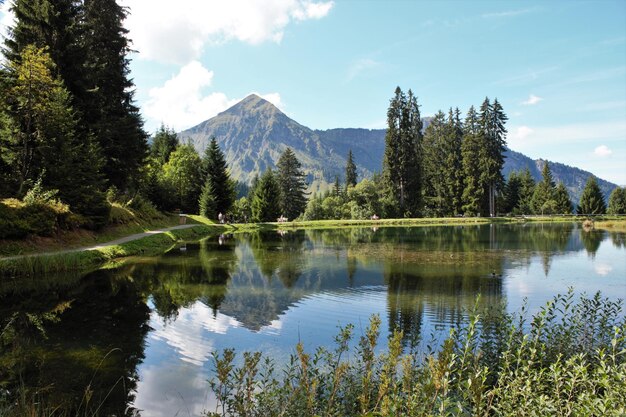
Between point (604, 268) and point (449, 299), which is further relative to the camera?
point (604, 268)

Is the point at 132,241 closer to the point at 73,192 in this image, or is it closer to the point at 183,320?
the point at 73,192

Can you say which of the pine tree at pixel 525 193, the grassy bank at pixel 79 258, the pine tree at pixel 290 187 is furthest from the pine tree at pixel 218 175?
the pine tree at pixel 525 193

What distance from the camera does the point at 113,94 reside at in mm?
36844

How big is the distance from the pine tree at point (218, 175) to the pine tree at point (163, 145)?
12.0 meters

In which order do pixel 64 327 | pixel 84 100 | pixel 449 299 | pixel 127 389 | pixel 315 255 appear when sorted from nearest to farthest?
pixel 127 389
pixel 64 327
pixel 449 299
pixel 315 255
pixel 84 100

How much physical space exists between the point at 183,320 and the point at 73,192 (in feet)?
55.0

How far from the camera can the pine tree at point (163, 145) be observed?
234 ft

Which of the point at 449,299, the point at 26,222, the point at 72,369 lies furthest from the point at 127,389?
the point at 26,222

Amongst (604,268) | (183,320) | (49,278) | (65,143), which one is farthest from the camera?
(65,143)

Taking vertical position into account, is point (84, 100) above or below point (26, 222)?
above

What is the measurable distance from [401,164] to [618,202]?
2551 inches

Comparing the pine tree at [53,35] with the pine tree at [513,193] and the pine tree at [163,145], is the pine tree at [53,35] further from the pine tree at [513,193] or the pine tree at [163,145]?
the pine tree at [513,193]

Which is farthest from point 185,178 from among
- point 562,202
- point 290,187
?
point 562,202

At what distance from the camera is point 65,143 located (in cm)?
2381
